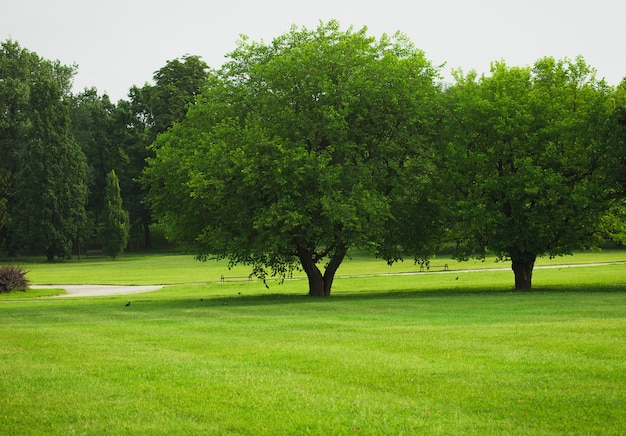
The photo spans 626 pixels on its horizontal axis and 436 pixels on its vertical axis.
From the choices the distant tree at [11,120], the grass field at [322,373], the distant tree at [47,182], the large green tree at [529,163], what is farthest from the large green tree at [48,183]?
the grass field at [322,373]

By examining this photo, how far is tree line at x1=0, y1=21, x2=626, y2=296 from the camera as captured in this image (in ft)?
96.0

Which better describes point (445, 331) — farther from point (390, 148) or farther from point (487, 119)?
point (487, 119)

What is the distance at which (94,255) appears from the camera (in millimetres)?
99062

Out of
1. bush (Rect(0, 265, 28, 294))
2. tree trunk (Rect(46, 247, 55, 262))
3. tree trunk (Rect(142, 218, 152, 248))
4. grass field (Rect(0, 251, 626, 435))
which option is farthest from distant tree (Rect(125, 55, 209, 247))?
grass field (Rect(0, 251, 626, 435))

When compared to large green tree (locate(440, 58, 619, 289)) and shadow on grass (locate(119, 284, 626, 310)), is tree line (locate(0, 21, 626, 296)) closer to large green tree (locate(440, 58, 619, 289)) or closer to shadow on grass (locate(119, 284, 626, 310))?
large green tree (locate(440, 58, 619, 289))

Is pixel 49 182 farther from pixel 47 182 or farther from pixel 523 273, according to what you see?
pixel 523 273

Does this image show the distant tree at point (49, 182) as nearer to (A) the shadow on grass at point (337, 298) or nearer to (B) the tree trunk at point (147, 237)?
(B) the tree trunk at point (147, 237)

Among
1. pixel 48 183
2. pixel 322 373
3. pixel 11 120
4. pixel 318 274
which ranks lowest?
pixel 322 373

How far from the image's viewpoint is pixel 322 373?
35.1 ft

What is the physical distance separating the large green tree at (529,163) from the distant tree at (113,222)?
59.3 metres

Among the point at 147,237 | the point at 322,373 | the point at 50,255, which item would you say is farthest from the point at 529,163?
the point at 147,237

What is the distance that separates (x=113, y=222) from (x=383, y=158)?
5912 centimetres

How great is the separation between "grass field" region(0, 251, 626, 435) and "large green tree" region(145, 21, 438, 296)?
315 inches

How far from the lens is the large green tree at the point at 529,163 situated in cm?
3009
